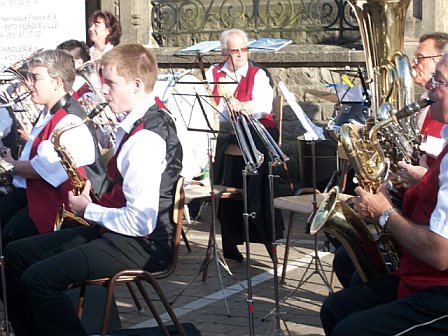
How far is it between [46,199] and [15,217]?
12.3 inches

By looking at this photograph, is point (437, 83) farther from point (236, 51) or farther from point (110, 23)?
point (110, 23)

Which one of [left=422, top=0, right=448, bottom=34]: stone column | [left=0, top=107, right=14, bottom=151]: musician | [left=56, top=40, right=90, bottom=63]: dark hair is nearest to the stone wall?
[left=422, top=0, right=448, bottom=34]: stone column

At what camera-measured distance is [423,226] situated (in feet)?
12.5

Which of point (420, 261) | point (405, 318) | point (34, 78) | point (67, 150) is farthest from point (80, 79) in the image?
point (405, 318)

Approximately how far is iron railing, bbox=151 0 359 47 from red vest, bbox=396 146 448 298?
265 inches

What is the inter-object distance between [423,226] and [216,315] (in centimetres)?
252

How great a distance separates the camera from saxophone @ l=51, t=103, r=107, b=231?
17.5 ft

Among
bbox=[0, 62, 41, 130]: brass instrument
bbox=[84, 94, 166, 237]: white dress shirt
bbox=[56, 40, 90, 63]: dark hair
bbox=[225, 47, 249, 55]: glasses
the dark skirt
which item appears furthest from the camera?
bbox=[56, 40, 90, 63]: dark hair

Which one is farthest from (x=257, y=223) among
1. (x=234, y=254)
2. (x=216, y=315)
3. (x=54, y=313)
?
(x=54, y=313)

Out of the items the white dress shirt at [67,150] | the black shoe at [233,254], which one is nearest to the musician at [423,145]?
the white dress shirt at [67,150]

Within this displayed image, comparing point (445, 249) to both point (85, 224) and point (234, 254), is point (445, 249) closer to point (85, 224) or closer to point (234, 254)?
point (85, 224)

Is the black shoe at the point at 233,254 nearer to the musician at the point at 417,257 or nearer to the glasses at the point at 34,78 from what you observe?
the glasses at the point at 34,78

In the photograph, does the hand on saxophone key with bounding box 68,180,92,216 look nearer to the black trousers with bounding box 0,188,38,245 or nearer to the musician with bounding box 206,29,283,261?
the black trousers with bounding box 0,188,38,245

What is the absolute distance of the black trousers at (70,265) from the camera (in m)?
4.71
